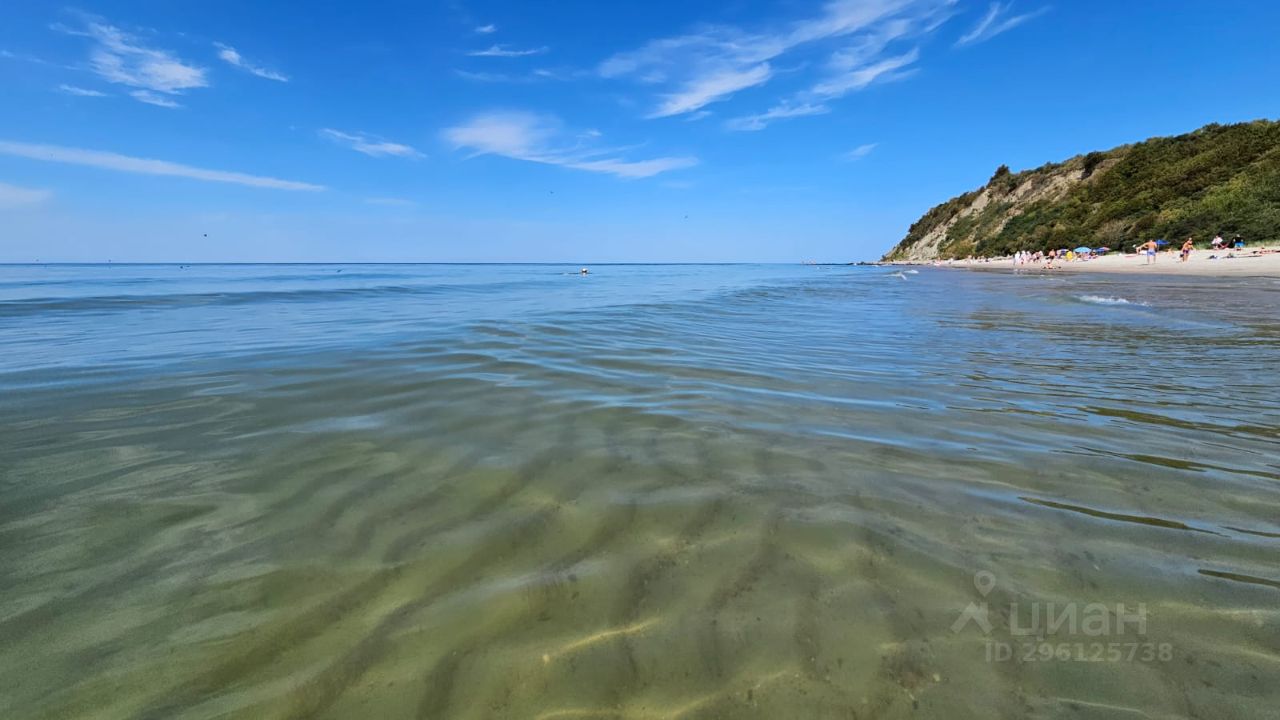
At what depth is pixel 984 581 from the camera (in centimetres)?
217

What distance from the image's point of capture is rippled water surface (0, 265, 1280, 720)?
169 cm

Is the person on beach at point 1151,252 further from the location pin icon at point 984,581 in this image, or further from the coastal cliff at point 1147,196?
the location pin icon at point 984,581

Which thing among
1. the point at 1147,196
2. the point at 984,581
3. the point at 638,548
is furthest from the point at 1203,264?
the point at 638,548

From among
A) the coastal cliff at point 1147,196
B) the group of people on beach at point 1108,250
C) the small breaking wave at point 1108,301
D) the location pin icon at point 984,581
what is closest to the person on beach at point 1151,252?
the group of people on beach at point 1108,250

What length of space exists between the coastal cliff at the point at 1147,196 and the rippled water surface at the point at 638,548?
50362 mm

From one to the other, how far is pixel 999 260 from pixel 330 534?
246 feet

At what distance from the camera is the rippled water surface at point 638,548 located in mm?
1691

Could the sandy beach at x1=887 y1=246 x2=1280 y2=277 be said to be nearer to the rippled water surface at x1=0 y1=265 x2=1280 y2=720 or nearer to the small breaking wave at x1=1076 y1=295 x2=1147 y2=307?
the small breaking wave at x1=1076 y1=295 x2=1147 y2=307

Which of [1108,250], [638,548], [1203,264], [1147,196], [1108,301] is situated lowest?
[638,548]

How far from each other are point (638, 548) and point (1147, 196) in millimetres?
66815

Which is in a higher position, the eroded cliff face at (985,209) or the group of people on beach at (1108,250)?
the eroded cliff face at (985,209)

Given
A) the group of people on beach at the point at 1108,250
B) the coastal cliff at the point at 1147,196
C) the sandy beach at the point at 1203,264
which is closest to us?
the sandy beach at the point at 1203,264

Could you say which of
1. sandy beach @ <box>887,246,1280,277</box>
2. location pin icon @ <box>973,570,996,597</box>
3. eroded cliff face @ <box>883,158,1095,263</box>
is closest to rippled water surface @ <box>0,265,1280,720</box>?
location pin icon @ <box>973,570,996,597</box>

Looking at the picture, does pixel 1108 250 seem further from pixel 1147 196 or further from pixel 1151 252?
pixel 1151 252
